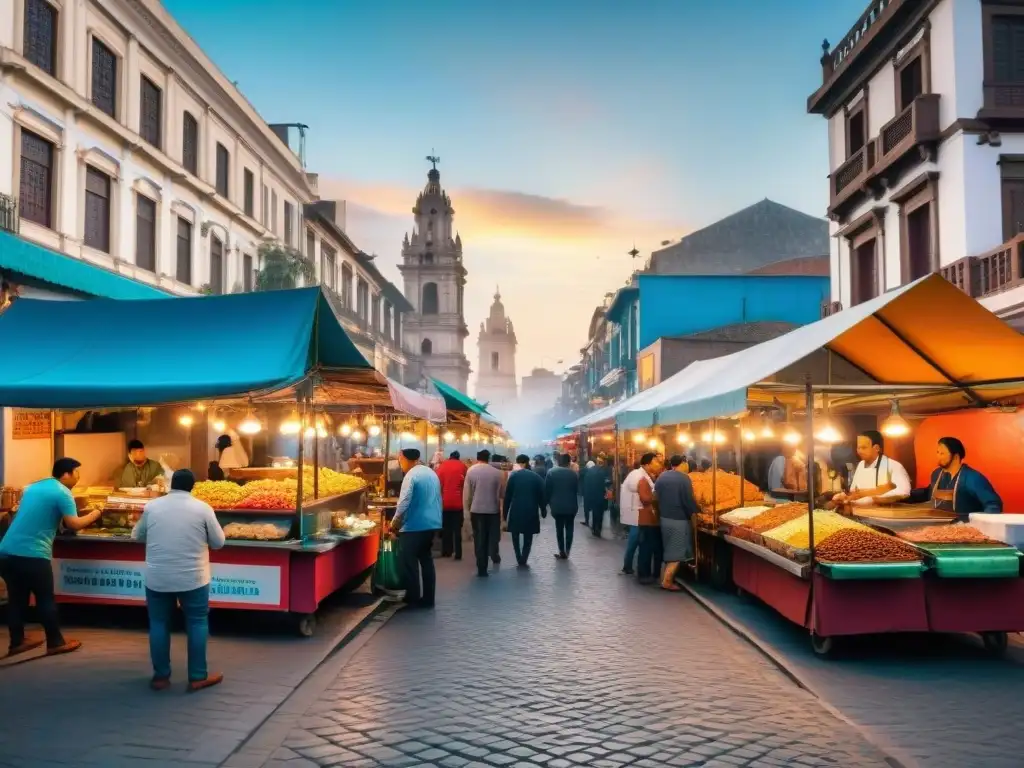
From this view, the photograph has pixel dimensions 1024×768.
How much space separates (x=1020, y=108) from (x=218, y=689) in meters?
16.8

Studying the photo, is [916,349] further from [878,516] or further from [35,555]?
[35,555]

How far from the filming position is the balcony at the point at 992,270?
14.3m

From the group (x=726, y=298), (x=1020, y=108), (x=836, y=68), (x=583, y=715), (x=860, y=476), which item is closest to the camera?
(x=583, y=715)

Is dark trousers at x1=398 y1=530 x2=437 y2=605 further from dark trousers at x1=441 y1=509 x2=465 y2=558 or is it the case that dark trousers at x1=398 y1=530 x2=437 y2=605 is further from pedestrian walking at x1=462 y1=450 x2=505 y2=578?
dark trousers at x1=441 y1=509 x2=465 y2=558

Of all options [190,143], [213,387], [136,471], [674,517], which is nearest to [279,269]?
[190,143]

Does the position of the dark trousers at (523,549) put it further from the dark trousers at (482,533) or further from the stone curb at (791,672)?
the stone curb at (791,672)

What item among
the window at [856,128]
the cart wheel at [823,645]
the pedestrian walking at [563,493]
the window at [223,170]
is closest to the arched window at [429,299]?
the window at [223,170]

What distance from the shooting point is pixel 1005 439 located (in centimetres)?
1370

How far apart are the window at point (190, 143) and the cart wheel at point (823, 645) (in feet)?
72.2

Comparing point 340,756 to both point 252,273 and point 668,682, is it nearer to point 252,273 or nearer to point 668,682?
point 668,682

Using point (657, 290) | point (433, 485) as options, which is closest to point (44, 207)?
point (433, 485)

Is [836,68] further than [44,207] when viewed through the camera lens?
Yes

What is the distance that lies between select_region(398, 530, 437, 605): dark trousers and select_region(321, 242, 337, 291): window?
32699mm

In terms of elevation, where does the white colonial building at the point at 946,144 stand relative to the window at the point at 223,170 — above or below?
below
